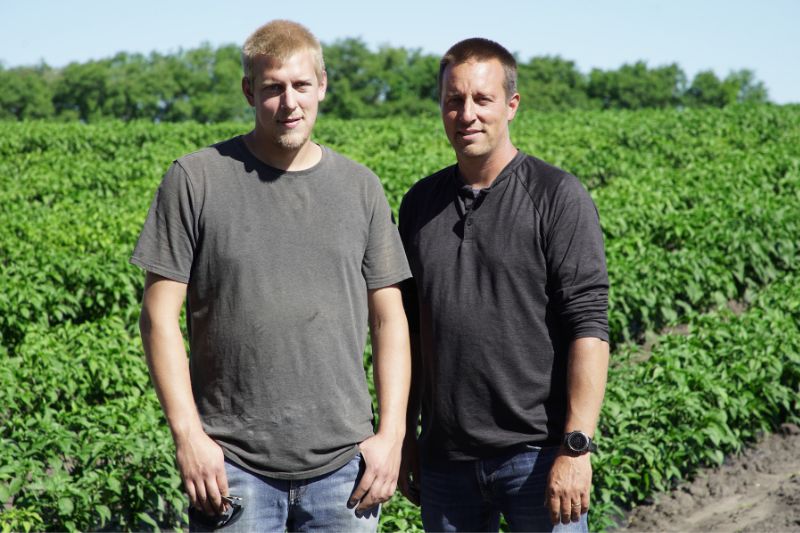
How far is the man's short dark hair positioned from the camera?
2646 mm

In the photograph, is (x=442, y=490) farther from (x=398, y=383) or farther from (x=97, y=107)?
(x=97, y=107)

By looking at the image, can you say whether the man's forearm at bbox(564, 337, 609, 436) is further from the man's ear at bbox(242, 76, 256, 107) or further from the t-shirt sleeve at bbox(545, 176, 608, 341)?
the man's ear at bbox(242, 76, 256, 107)

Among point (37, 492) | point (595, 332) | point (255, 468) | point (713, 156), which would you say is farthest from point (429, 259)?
point (713, 156)

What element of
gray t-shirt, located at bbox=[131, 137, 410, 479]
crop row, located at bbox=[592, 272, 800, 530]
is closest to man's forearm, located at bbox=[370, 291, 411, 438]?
gray t-shirt, located at bbox=[131, 137, 410, 479]

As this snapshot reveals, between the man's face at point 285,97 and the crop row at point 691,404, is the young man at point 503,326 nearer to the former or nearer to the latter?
the man's face at point 285,97

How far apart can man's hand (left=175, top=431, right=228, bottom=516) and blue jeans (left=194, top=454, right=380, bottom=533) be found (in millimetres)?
48

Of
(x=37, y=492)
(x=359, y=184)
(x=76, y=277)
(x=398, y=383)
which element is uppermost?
(x=359, y=184)

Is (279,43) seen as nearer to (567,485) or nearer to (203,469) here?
(203,469)

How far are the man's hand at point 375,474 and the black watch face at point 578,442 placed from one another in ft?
1.51

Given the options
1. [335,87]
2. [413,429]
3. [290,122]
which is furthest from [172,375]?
[335,87]

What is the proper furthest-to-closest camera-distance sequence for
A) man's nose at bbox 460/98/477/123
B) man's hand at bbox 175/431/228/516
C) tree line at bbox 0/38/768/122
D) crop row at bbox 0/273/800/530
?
tree line at bbox 0/38/768/122
crop row at bbox 0/273/800/530
man's nose at bbox 460/98/477/123
man's hand at bbox 175/431/228/516

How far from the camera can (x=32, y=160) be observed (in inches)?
675

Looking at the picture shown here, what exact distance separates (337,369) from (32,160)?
1626 cm

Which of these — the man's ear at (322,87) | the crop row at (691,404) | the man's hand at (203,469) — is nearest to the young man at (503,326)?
the man's ear at (322,87)
